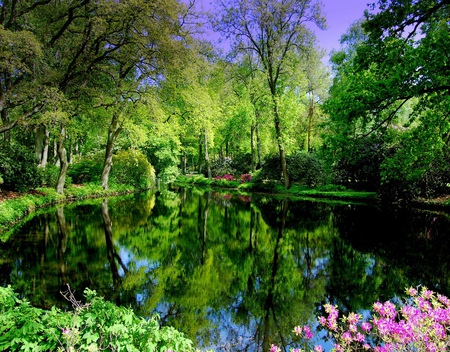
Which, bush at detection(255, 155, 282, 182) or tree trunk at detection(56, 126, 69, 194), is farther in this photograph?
bush at detection(255, 155, 282, 182)

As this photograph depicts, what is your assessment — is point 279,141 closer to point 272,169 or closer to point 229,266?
point 272,169

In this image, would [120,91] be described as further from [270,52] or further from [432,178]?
[432,178]

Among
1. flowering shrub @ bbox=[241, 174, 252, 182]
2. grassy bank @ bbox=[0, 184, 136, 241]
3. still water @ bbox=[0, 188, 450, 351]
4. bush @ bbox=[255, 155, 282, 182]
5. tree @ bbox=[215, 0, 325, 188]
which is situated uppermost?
tree @ bbox=[215, 0, 325, 188]

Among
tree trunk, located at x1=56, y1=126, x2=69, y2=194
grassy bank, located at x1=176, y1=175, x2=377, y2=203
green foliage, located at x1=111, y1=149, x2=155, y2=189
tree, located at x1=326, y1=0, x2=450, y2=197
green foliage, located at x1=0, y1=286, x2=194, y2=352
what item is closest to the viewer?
green foliage, located at x1=0, y1=286, x2=194, y2=352

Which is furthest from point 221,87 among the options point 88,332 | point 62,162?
point 88,332

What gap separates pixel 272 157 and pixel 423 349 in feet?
79.5

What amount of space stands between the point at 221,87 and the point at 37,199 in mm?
18819

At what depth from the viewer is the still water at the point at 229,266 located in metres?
4.73

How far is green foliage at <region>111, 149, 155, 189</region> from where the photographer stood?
83.6 feet

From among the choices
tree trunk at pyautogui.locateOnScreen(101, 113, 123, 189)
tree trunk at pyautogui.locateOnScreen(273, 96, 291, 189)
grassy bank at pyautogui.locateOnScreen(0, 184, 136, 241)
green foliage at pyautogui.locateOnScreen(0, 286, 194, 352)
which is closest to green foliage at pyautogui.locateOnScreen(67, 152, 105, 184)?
tree trunk at pyautogui.locateOnScreen(101, 113, 123, 189)

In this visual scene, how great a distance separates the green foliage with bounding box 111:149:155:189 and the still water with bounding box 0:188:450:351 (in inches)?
524

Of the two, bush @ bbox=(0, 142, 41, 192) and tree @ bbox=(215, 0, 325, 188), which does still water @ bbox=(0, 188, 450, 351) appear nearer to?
bush @ bbox=(0, 142, 41, 192)

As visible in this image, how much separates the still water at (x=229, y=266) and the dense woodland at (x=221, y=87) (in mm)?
2631

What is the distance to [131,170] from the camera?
2730 centimetres
